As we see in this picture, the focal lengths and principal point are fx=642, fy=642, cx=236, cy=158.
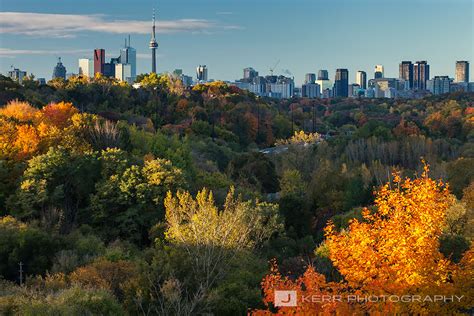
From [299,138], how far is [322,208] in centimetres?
3303

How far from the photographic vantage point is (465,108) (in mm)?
106250

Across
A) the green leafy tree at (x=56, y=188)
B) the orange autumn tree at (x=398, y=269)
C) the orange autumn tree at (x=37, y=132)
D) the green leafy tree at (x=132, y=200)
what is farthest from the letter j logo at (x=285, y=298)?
the orange autumn tree at (x=37, y=132)

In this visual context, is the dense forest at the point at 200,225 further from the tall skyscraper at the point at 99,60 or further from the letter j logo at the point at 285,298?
the tall skyscraper at the point at 99,60

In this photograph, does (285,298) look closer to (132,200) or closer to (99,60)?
(132,200)

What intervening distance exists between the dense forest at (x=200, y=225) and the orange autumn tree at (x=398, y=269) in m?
0.05

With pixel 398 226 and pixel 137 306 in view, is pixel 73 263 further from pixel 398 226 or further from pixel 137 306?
pixel 398 226

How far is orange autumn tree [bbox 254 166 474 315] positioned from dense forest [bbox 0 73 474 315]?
51 millimetres

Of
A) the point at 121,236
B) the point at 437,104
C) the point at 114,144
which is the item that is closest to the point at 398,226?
the point at 121,236

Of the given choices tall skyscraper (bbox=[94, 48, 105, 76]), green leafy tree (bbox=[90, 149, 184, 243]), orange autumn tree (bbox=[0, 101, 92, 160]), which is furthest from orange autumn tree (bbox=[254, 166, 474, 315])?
tall skyscraper (bbox=[94, 48, 105, 76])

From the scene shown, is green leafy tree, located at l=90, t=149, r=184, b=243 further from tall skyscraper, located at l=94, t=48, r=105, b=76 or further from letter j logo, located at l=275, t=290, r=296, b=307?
tall skyscraper, located at l=94, t=48, r=105, b=76

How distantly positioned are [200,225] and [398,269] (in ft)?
35.5

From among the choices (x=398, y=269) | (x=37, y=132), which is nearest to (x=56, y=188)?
(x=37, y=132)

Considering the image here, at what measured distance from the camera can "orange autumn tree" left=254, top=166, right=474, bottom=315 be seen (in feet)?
49.6

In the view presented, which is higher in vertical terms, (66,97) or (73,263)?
(66,97)
